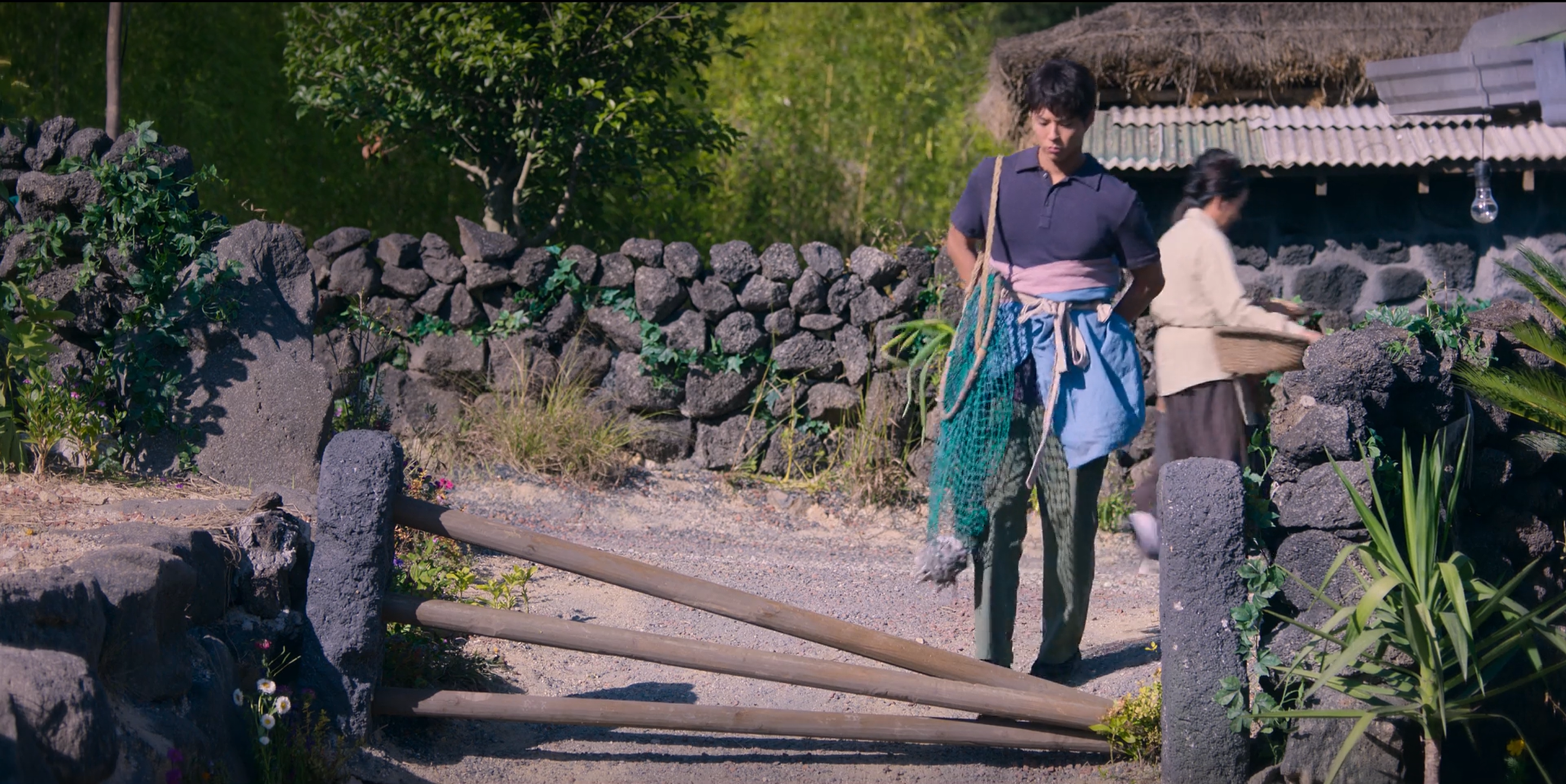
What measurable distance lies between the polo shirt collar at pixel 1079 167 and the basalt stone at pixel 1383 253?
12.9ft

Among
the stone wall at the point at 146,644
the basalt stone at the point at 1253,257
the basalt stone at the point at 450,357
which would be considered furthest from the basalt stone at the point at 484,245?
the basalt stone at the point at 1253,257

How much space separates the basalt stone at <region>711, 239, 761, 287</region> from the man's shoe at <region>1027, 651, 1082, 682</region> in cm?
339

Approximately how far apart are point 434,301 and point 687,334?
138 cm

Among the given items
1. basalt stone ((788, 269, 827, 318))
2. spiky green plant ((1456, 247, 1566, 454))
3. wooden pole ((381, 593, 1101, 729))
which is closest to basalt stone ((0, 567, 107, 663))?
wooden pole ((381, 593, 1101, 729))

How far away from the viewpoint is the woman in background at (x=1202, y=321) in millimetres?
4559

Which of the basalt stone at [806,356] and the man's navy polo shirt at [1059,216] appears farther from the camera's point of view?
the basalt stone at [806,356]

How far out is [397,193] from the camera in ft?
27.3

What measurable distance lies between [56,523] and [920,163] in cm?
755

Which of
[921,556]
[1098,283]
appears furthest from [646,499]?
[1098,283]

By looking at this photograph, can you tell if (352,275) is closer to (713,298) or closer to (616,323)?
(616,323)

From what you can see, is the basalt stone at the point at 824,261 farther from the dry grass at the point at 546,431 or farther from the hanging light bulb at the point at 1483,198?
the hanging light bulb at the point at 1483,198

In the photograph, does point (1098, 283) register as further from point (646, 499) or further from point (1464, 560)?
point (646, 499)

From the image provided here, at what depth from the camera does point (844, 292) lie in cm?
672

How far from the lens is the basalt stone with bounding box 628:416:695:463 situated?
675cm
